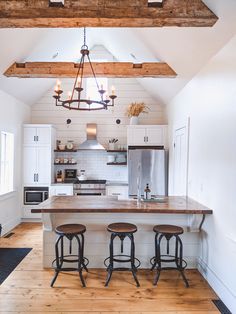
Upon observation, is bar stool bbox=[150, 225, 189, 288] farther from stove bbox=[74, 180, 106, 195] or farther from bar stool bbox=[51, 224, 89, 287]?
stove bbox=[74, 180, 106, 195]

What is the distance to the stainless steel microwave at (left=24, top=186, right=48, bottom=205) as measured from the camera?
6.25 metres

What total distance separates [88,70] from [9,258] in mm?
3313

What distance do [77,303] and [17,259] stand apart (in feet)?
5.16

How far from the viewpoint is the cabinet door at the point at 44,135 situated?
20.6ft

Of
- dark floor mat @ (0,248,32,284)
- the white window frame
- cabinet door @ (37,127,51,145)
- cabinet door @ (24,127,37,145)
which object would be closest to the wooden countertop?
dark floor mat @ (0,248,32,284)

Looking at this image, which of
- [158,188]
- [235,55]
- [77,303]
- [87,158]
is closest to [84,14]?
[235,55]

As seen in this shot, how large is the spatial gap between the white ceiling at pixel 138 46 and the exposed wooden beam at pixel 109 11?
7.1 inches

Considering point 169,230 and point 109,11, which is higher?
point 109,11

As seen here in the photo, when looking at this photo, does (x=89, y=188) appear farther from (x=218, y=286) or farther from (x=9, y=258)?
(x=218, y=286)

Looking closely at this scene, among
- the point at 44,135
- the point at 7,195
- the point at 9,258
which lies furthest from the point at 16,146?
the point at 9,258

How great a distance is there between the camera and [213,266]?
322cm

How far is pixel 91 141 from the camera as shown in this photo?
Answer: 6.67m

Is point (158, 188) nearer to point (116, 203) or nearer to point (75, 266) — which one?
point (116, 203)

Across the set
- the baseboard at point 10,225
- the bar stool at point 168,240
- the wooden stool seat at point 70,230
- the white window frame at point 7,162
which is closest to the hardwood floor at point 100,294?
the bar stool at point 168,240
